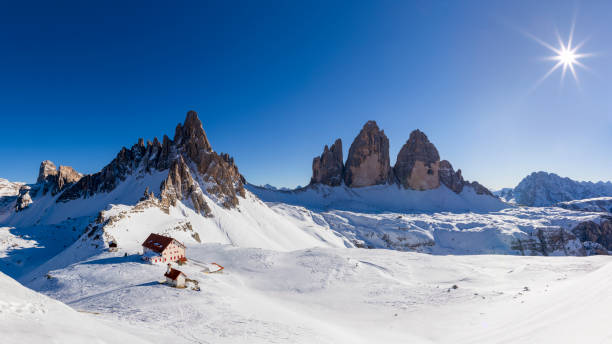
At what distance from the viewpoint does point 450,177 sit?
173750 mm

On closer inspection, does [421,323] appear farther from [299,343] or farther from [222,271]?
[222,271]

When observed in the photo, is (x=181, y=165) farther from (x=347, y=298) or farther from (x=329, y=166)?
(x=329, y=166)

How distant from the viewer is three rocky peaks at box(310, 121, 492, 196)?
556 ft

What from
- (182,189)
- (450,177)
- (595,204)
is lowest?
(182,189)

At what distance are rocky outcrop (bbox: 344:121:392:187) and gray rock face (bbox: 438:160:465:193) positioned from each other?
3698 centimetres

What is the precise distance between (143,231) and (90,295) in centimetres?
3089

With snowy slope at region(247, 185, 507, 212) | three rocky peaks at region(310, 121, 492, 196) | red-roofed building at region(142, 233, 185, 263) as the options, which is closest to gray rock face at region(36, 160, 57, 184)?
snowy slope at region(247, 185, 507, 212)

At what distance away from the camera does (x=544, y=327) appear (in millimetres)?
7129

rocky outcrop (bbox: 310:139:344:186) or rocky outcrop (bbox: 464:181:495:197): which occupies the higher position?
rocky outcrop (bbox: 310:139:344:186)

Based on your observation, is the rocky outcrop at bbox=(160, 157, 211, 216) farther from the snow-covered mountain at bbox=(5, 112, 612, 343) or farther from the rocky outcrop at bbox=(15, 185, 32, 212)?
the rocky outcrop at bbox=(15, 185, 32, 212)

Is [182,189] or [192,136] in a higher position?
[192,136]

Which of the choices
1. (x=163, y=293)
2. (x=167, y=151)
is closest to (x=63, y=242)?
(x=167, y=151)

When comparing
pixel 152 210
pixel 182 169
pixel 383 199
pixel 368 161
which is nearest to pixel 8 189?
pixel 182 169

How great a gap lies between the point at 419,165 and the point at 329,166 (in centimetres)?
6012
